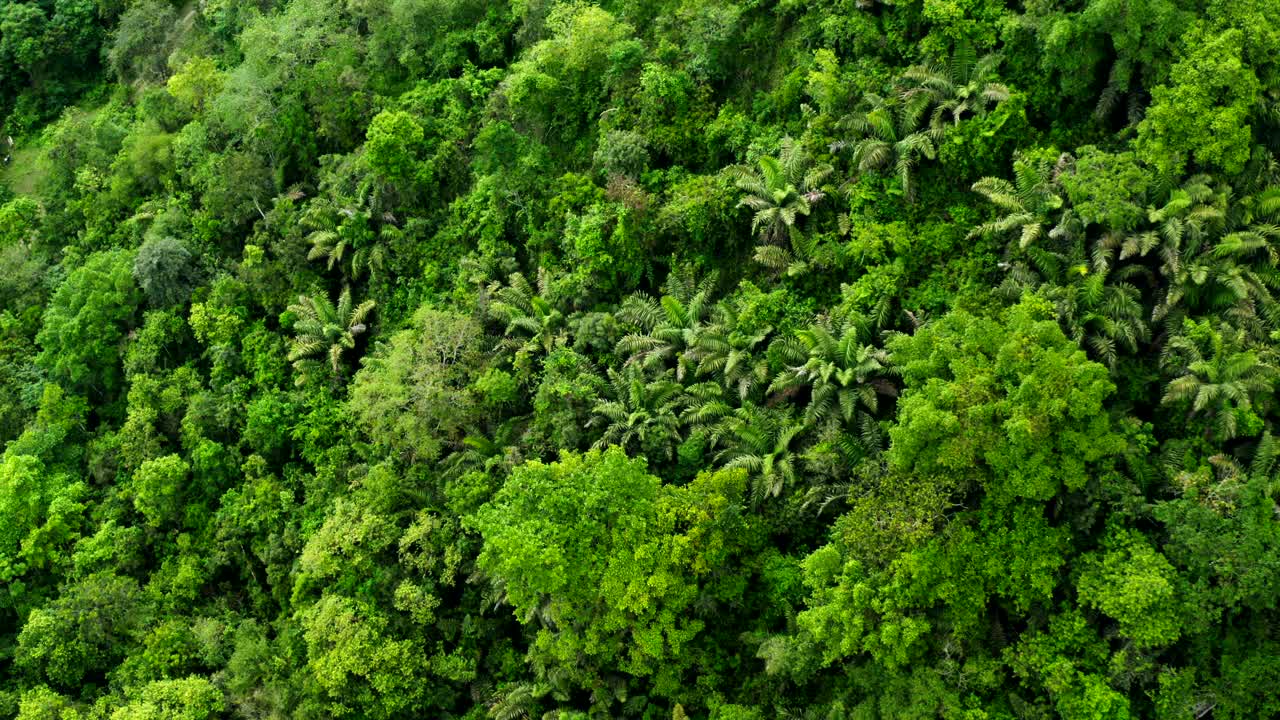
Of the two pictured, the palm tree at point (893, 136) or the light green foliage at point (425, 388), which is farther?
the light green foliage at point (425, 388)

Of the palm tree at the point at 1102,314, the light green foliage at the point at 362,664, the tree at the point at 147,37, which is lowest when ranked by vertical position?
the light green foliage at the point at 362,664

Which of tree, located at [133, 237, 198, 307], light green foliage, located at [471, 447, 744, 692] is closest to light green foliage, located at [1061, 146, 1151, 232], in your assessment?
light green foliage, located at [471, 447, 744, 692]

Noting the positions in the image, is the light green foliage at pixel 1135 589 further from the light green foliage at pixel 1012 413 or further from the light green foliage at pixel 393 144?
the light green foliage at pixel 393 144

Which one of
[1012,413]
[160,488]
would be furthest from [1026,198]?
[160,488]

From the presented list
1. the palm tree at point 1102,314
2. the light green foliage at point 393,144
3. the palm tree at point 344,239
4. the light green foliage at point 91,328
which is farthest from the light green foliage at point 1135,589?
the light green foliage at point 91,328

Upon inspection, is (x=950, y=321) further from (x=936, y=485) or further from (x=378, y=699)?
(x=378, y=699)

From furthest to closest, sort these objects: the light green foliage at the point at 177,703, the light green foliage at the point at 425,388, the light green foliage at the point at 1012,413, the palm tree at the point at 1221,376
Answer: the light green foliage at the point at 425,388 < the light green foliage at the point at 177,703 < the palm tree at the point at 1221,376 < the light green foliage at the point at 1012,413

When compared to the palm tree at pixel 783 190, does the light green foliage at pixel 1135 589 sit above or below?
below

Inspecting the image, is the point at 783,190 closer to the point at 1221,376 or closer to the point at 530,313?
the point at 530,313
